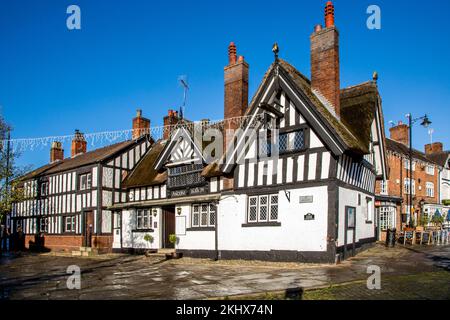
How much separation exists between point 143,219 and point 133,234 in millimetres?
1277

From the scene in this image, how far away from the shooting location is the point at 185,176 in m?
22.3

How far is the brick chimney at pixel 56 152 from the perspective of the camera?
119 ft

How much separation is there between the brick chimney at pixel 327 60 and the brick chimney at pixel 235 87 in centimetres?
388

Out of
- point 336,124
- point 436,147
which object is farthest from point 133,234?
point 436,147

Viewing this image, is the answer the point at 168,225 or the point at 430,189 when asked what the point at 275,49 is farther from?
the point at 430,189

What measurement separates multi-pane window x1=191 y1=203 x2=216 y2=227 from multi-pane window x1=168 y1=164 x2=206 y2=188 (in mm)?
1433

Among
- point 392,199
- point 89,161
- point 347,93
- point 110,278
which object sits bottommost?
point 110,278

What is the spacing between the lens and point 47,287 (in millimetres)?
12156

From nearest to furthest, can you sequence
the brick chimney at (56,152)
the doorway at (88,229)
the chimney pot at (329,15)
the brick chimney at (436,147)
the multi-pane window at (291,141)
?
the multi-pane window at (291,141) < the chimney pot at (329,15) < the doorway at (88,229) < the brick chimney at (56,152) < the brick chimney at (436,147)

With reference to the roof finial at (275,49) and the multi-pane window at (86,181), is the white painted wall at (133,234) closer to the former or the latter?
the multi-pane window at (86,181)

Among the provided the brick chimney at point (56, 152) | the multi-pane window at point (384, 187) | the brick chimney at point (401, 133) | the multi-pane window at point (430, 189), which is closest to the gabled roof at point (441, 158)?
the multi-pane window at point (430, 189)

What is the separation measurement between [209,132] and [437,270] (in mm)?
13759
